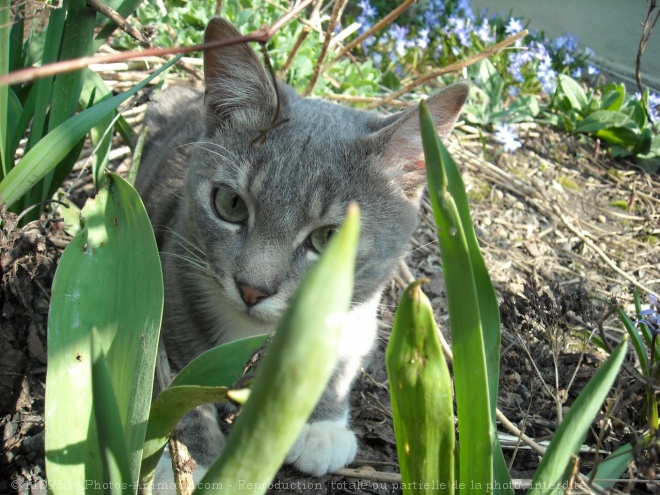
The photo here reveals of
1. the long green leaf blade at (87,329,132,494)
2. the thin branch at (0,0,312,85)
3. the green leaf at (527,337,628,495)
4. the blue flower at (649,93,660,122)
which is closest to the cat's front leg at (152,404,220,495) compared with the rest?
the long green leaf blade at (87,329,132,494)

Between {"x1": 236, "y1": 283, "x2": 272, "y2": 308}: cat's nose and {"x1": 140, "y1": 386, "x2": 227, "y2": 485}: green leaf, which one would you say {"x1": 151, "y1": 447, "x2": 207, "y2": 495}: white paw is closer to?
{"x1": 140, "y1": 386, "x2": 227, "y2": 485}: green leaf

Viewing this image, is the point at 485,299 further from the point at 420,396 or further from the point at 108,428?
the point at 108,428

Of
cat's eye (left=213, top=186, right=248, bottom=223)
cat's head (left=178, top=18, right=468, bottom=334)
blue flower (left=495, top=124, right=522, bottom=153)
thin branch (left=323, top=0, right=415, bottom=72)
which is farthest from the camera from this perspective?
blue flower (left=495, top=124, right=522, bottom=153)

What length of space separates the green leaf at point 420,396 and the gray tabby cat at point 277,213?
621 millimetres

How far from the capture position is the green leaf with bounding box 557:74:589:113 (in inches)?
148

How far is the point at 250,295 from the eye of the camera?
67.1 inches

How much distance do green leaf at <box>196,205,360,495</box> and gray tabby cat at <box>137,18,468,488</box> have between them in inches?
33.5

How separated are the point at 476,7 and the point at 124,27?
3987mm

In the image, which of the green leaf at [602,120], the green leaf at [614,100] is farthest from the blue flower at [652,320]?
the green leaf at [614,100]

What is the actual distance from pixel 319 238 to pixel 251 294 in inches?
10.8

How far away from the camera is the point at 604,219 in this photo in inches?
130

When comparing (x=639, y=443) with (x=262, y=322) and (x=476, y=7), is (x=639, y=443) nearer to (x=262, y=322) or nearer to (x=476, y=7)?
(x=262, y=322)

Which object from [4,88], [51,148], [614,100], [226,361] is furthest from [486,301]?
[614,100]

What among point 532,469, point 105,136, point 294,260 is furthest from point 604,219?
point 105,136
